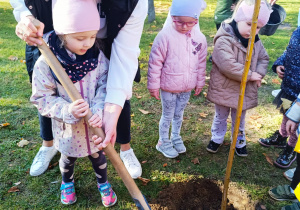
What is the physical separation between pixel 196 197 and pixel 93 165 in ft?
3.06

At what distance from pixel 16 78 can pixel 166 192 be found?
10.7 feet

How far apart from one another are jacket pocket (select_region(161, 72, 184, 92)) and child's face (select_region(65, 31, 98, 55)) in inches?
40.5

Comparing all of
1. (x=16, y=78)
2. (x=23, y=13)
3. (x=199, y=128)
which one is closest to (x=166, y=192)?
(x=199, y=128)

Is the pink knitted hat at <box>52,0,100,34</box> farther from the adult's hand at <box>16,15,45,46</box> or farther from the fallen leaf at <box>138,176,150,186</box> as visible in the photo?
the fallen leaf at <box>138,176,150,186</box>

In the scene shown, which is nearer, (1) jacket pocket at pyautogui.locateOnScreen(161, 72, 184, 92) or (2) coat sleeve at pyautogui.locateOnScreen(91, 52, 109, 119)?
(2) coat sleeve at pyautogui.locateOnScreen(91, 52, 109, 119)

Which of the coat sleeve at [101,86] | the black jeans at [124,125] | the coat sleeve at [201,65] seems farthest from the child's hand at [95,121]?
the coat sleeve at [201,65]

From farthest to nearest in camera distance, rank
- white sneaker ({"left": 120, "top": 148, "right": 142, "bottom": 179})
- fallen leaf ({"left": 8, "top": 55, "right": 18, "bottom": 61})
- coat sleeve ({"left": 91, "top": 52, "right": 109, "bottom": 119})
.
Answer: fallen leaf ({"left": 8, "top": 55, "right": 18, "bottom": 61}) → white sneaker ({"left": 120, "top": 148, "right": 142, "bottom": 179}) → coat sleeve ({"left": 91, "top": 52, "right": 109, "bottom": 119})

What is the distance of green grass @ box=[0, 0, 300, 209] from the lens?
101 inches

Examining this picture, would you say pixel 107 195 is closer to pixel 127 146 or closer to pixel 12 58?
pixel 127 146

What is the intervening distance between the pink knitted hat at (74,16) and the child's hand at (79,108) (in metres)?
0.42

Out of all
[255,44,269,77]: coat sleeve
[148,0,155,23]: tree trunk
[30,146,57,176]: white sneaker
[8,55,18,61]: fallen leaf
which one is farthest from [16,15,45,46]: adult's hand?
[148,0,155,23]: tree trunk

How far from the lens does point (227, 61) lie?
102 inches

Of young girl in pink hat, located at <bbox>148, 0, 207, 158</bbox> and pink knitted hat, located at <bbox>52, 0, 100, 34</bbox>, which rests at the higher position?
pink knitted hat, located at <bbox>52, 0, 100, 34</bbox>

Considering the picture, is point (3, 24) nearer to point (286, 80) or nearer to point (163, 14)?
point (163, 14)
